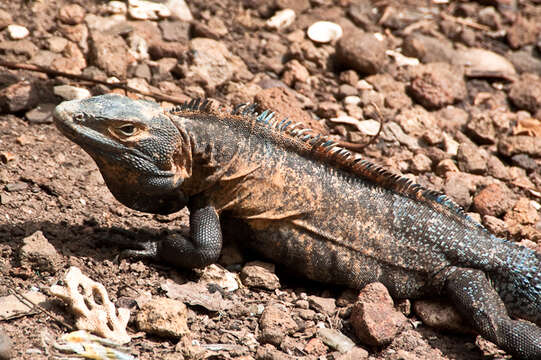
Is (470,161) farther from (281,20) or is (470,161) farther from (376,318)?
(281,20)

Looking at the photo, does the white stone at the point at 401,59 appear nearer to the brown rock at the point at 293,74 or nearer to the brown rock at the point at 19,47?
the brown rock at the point at 293,74

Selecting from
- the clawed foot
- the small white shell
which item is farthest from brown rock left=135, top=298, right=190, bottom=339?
the small white shell

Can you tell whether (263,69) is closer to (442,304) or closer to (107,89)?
(107,89)

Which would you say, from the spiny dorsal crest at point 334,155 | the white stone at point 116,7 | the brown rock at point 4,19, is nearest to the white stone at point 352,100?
the spiny dorsal crest at point 334,155

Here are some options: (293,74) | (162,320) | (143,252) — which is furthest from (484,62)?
(162,320)

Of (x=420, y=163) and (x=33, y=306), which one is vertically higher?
(x=33, y=306)

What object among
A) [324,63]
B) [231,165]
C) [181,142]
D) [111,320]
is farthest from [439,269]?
[324,63]
